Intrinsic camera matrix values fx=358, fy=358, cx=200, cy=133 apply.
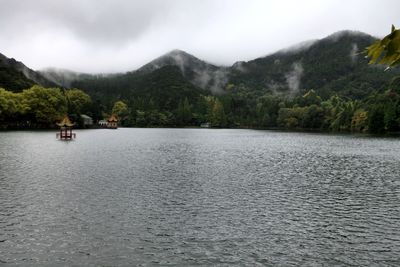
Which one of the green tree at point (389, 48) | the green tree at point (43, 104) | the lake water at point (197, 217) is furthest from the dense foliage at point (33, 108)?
the green tree at point (389, 48)

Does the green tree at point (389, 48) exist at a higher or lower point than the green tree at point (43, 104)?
lower

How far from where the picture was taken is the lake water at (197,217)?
57.5 ft

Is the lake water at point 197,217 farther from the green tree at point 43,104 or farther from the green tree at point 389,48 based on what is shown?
the green tree at point 43,104

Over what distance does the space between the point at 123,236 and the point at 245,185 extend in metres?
18.4

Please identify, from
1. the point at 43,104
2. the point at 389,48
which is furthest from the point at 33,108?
the point at 389,48

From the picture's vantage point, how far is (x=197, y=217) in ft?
79.1

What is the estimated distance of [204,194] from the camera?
31.5 m

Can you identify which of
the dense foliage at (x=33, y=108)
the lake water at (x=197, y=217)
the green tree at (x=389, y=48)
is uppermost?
the dense foliage at (x=33, y=108)

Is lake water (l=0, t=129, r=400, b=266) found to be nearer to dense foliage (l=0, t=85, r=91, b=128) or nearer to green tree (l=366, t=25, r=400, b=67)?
green tree (l=366, t=25, r=400, b=67)

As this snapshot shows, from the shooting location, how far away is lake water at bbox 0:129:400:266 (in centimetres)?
1753

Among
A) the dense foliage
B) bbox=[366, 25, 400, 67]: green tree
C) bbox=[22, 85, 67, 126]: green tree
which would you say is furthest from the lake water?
bbox=[22, 85, 67, 126]: green tree

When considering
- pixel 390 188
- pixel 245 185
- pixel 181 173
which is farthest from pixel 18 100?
pixel 390 188

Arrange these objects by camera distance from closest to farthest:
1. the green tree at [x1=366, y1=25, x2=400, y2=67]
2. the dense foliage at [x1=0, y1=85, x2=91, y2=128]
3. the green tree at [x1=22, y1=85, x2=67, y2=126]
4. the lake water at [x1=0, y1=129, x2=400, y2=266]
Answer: the green tree at [x1=366, y1=25, x2=400, y2=67], the lake water at [x1=0, y1=129, x2=400, y2=266], the dense foliage at [x1=0, y1=85, x2=91, y2=128], the green tree at [x1=22, y1=85, x2=67, y2=126]

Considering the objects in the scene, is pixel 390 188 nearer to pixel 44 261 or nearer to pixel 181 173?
pixel 181 173
